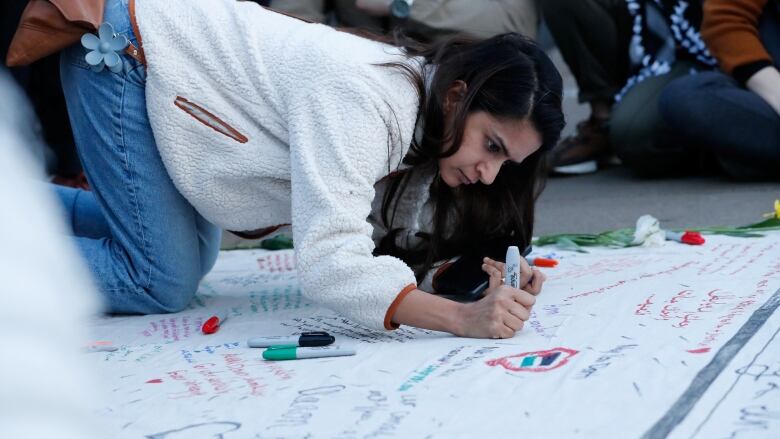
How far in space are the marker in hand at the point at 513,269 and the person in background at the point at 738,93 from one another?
1669 mm

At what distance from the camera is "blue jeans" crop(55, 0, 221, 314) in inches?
78.2

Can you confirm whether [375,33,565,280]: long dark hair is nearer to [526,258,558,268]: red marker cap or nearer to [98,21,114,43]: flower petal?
[526,258,558,268]: red marker cap

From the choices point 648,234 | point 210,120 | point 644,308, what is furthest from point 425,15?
point 644,308

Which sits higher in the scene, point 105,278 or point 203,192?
point 203,192

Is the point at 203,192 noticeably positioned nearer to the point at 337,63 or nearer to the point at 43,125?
the point at 337,63

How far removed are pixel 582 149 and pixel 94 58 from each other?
2252 millimetres

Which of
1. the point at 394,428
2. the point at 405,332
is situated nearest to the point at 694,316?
the point at 405,332

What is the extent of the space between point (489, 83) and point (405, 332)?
0.43 meters

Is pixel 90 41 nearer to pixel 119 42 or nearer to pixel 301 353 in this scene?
pixel 119 42

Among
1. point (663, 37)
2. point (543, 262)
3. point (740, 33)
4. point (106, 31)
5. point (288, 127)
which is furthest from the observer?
point (663, 37)

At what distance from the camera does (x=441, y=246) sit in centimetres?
215

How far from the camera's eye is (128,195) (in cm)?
204

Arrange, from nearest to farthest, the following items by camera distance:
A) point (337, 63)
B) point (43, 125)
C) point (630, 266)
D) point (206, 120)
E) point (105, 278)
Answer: point (337, 63), point (206, 120), point (105, 278), point (630, 266), point (43, 125)

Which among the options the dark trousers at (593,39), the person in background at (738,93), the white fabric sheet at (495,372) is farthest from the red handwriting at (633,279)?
the dark trousers at (593,39)
